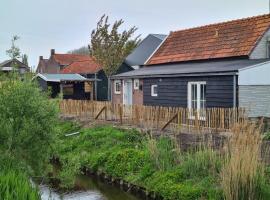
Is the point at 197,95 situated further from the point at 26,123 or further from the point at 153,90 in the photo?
the point at 26,123

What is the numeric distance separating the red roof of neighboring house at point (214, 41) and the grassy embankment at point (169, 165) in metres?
8.10

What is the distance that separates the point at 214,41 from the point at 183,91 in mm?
4952

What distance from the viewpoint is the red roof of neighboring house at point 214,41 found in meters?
21.9

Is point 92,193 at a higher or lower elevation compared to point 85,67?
lower

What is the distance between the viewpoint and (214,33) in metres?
25.0

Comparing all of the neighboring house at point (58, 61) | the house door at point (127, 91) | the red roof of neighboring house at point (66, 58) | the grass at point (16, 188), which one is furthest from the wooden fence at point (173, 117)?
the red roof of neighboring house at point (66, 58)

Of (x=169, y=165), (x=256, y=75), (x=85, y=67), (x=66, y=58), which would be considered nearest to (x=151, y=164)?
(x=169, y=165)

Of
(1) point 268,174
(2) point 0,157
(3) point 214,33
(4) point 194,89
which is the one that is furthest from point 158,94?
(2) point 0,157

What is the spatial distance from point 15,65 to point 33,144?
188cm

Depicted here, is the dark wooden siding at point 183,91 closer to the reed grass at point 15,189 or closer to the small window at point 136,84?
the small window at point 136,84

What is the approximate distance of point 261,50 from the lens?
21.3m

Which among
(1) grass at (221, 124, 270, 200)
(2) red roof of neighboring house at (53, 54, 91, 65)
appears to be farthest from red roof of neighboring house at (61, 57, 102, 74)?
(1) grass at (221, 124, 270, 200)

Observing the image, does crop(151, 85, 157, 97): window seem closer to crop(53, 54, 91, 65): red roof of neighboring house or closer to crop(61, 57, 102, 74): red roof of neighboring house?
crop(61, 57, 102, 74): red roof of neighboring house

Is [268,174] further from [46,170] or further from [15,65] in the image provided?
[15,65]
